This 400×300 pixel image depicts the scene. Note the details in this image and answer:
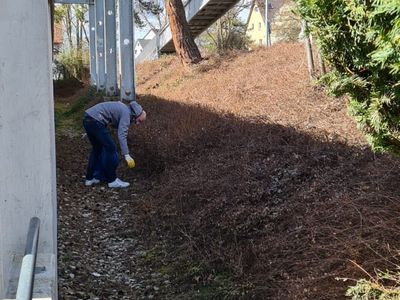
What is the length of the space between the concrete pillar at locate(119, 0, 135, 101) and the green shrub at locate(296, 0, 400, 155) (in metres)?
10.5

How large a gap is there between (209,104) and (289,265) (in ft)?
24.2

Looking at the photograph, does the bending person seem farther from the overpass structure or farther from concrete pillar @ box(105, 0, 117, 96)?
the overpass structure

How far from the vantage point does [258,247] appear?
16.3 ft

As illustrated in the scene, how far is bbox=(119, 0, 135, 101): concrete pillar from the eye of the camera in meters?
13.4

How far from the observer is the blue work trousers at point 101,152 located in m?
8.63

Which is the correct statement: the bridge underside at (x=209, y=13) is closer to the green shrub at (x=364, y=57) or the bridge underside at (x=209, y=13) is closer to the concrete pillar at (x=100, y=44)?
the concrete pillar at (x=100, y=44)

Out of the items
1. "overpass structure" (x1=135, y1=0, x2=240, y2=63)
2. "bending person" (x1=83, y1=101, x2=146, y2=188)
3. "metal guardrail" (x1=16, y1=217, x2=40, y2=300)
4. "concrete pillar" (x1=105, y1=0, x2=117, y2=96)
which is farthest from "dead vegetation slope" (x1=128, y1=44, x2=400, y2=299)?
"overpass structure" (x1=135, y1=0, x2=240, y2=63)

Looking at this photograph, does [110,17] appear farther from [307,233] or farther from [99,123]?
[307,233]

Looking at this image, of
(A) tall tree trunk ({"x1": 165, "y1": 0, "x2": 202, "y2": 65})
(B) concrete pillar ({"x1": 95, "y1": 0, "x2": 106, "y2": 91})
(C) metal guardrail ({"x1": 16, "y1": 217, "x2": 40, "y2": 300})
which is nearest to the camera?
(C) metal guardrail ({"x1": 16, "y1": 217, "x2": 40, "y2": 300})

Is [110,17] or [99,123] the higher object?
[110,17]

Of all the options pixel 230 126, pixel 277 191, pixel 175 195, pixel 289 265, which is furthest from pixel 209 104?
pixel 289 265

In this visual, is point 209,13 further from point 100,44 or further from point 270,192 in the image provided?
point 270,192

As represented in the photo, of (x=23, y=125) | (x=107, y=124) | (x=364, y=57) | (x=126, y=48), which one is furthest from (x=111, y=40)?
(x=364, y=57)

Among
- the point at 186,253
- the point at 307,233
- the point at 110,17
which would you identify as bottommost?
the point at 186,253
